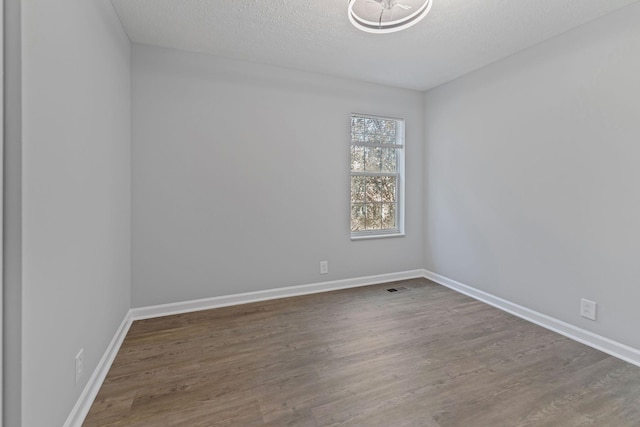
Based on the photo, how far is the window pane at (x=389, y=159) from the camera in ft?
12.6

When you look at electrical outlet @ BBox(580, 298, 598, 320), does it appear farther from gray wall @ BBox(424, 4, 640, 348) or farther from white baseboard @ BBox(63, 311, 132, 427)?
white baseboard @ BBox(63, 311, 132, 427)

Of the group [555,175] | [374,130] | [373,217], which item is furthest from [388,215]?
[555,175]

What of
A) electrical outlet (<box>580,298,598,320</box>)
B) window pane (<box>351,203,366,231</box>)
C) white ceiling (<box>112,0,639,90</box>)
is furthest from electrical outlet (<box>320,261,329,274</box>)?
electrical outlet (<box>580,298,598,320</box>)

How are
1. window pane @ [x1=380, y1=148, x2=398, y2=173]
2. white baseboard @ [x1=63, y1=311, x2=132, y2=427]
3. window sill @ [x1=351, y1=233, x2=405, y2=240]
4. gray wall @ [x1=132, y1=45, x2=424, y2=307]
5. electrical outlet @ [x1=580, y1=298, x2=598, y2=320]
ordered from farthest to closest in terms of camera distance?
window pane @ [x1=380, y1=148, x2=398, y2=173] → window sill @ [x1=351, y1=233, x2=405, y2=240] → gray wall @ [x1=132, y1=45, x2=424, y2=307] → electrical outlet @ [x1=580, y1=298, x2=598, y2=320] → white baseboard @ [x1=63, y1=311, x2=132, y2=427]

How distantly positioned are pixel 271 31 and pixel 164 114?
1270 millimetres

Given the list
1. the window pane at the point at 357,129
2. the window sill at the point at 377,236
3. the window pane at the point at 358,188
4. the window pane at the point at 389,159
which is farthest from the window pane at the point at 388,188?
the window pane at the point at 357,129

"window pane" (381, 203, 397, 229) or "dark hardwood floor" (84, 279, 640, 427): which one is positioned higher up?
"window pane" (381, 203, 397, 229)

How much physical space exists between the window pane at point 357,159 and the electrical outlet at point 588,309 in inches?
98.2

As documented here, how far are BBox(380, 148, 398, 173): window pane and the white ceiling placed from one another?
1.02 meters

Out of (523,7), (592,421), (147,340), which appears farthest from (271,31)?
(592,421)

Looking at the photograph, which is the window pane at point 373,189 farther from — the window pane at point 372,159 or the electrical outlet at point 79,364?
the electrical outlet at point 79,364

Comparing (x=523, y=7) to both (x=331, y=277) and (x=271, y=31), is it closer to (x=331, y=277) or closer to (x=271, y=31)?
(x=271, y=31)

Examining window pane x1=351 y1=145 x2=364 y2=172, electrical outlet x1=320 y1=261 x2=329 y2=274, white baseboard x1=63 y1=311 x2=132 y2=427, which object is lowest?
white baseboard x1=63 y1=311 x2=132 y2=427

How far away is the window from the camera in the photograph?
3.67 metres
